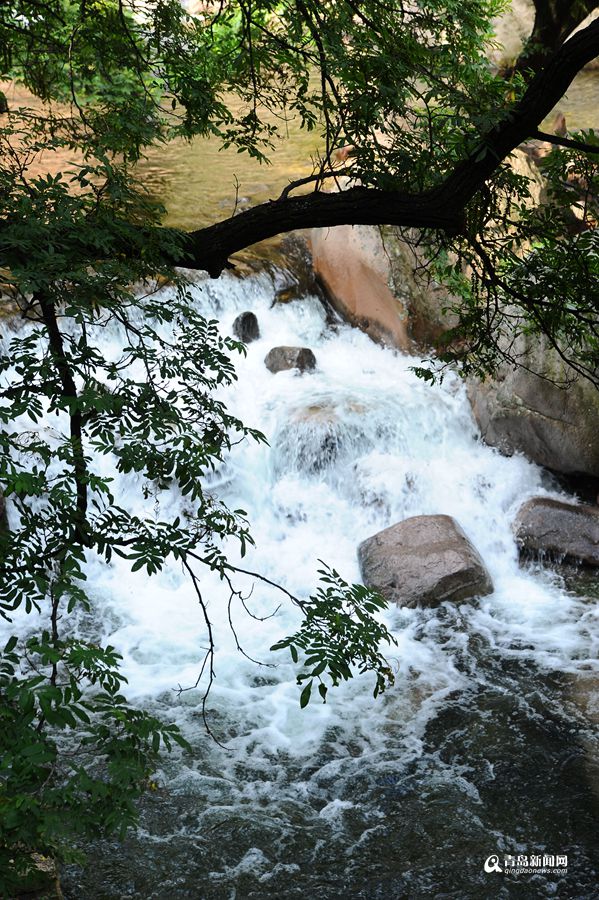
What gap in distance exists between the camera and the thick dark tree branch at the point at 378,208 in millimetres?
3184

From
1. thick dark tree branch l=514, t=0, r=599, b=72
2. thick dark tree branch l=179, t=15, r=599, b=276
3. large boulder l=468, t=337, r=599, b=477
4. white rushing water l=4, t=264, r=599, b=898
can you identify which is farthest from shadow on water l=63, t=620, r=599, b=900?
thick dark tree branch l=514, t=0, r=599, b=72

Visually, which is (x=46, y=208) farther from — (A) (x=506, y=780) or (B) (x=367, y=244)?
(B) (x=367, y=244)

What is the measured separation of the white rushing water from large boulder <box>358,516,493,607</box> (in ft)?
0.42

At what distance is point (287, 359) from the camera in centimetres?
950

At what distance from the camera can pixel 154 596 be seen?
23.7ft

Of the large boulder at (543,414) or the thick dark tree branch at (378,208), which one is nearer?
the thick dark tree branch at (378,208)

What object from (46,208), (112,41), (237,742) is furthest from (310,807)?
(112,41)

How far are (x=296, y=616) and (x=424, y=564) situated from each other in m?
1.11

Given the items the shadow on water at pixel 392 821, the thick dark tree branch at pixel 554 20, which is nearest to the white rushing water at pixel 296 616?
the shadow on water at pixel 392 821

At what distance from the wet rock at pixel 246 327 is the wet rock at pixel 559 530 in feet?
11.8

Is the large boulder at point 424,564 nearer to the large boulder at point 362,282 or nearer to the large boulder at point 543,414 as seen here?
the large boulder at point 543,414

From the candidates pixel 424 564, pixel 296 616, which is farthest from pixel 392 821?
pixel 424 564

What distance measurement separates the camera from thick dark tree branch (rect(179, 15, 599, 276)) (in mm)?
3184

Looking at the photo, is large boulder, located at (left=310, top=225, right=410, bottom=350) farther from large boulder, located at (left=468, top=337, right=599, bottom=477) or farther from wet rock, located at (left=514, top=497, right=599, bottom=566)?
wet rock, located at (left=514, top=497, right=599, bottom=566)
